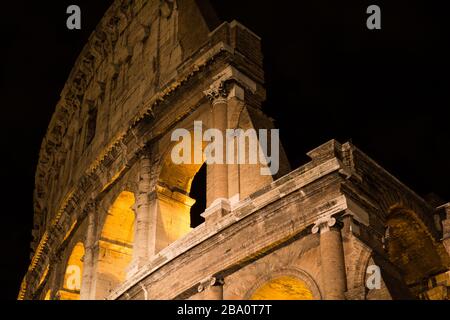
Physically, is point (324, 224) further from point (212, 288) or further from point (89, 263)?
point (89, 263)

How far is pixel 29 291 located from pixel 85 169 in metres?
6.86

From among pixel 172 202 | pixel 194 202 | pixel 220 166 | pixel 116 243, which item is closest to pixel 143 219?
pixel 172 202

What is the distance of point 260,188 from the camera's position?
16547mm

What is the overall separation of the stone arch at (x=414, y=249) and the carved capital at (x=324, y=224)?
9.61 ft

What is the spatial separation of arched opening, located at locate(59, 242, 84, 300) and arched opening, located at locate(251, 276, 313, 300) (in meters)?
10.1

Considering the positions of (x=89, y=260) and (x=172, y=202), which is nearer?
(x=172, y=202)

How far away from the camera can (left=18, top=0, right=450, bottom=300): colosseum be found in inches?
591

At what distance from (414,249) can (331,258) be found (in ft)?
16.0

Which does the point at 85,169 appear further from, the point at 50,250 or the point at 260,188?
the point at 260,188

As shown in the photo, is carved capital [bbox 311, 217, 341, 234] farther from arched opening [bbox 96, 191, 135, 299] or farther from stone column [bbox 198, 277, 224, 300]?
arched opening [bbox 96, 191, 135, 299]

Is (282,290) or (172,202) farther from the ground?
(172,202)

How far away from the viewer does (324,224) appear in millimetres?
14766

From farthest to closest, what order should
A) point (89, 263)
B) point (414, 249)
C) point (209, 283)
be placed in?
1. point (89, 263)
2. point (414, 249)
3. point (209, 283)

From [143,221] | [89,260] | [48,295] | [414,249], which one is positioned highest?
[48,295]
